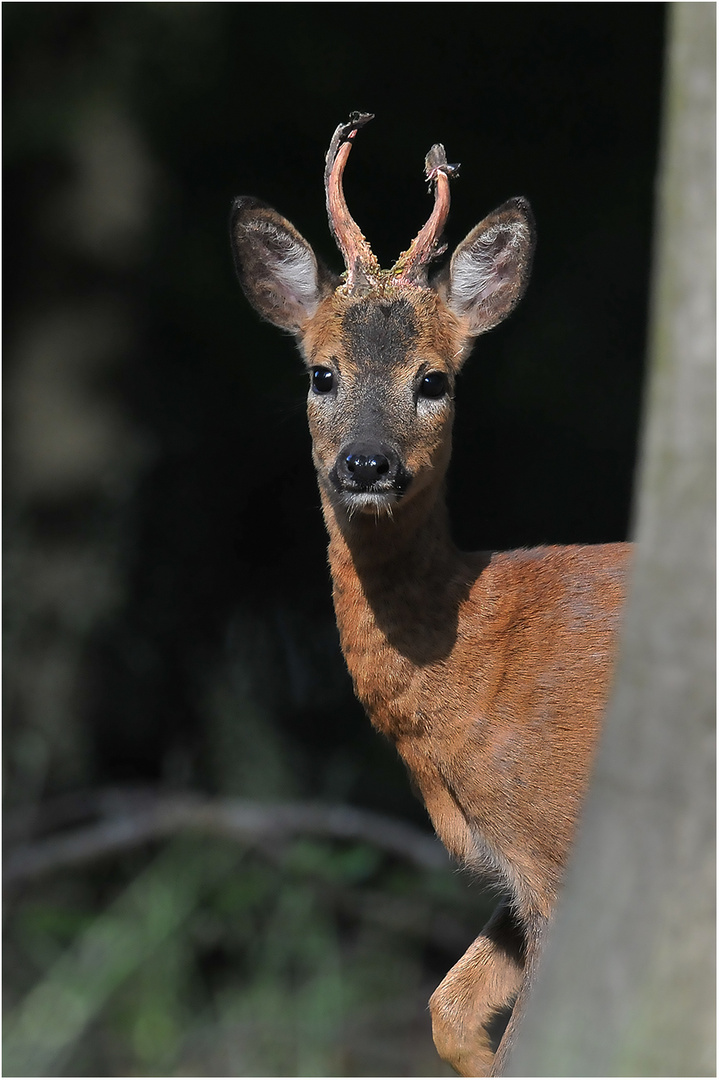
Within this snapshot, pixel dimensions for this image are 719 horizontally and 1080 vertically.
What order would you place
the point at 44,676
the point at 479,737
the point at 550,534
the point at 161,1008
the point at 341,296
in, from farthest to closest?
1. the point at 44,676
2. the point at 550,534
3. the point at 161,1008
4. the point at 341,296
5. the point at 479,737

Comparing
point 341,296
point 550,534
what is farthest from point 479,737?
point 550,534

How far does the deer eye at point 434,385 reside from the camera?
3442mm

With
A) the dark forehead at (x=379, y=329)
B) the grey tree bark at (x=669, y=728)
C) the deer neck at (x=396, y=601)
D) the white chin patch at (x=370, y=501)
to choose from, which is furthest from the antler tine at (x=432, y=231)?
the grey tree bark at (x=669, y=728)

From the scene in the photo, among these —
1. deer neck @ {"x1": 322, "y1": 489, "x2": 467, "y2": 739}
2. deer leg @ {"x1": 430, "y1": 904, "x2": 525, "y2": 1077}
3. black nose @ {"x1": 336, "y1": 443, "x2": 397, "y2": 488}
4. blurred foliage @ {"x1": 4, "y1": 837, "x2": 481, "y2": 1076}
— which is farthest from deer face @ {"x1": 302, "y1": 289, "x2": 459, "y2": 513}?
blurred foliage @ {"x1": 4, "y1": 837, "x2": 481, "y2": 1076}

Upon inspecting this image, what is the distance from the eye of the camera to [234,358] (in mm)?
6484

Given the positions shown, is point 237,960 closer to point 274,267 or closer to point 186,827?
point 186,827

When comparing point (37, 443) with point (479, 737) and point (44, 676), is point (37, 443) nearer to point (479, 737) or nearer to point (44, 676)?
point (44, 676)

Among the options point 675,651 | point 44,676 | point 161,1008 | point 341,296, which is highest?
point 341,296

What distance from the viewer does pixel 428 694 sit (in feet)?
10.8

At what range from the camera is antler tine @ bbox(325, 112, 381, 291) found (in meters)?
3.29

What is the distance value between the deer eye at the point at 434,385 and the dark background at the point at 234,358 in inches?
94.5

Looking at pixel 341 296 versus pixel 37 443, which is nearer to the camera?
pixel 341 296

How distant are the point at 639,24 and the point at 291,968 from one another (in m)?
4.72

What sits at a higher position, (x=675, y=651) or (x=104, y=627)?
(x=675, y=651)
